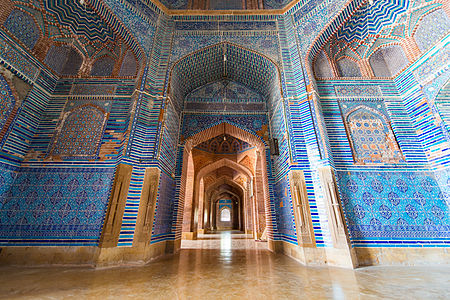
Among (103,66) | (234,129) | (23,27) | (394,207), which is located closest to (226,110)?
(234,129)

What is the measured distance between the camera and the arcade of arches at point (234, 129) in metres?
4.46

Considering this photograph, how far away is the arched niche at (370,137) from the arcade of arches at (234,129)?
37 millimetres

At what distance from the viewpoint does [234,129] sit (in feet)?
26.8

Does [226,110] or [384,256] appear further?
[226,110]

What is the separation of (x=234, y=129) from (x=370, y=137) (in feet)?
15.3

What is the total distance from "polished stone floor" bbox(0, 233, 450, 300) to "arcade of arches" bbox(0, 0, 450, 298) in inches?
3.0

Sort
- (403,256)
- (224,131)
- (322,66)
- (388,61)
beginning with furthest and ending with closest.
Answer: (224,131) → (322,66) → (388,61) → (403,256)

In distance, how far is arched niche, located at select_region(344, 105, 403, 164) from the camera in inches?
209

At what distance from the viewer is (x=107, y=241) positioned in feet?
13.9

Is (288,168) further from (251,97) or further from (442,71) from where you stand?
(442,71)

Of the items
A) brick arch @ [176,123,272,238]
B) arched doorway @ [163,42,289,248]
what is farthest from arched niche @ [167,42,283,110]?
brick arch @ [176,123,272,238]

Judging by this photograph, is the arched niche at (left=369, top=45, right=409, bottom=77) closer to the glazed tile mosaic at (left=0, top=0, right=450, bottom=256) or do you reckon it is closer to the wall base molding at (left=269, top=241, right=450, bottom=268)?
the glazed tile mosaic at (left=0, top=0, right=450, bottom=256)

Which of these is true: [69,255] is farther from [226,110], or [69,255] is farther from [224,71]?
[224,71]

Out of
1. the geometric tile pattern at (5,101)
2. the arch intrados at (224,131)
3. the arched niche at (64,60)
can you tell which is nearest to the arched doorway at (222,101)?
the arch intrados at (224,131)
